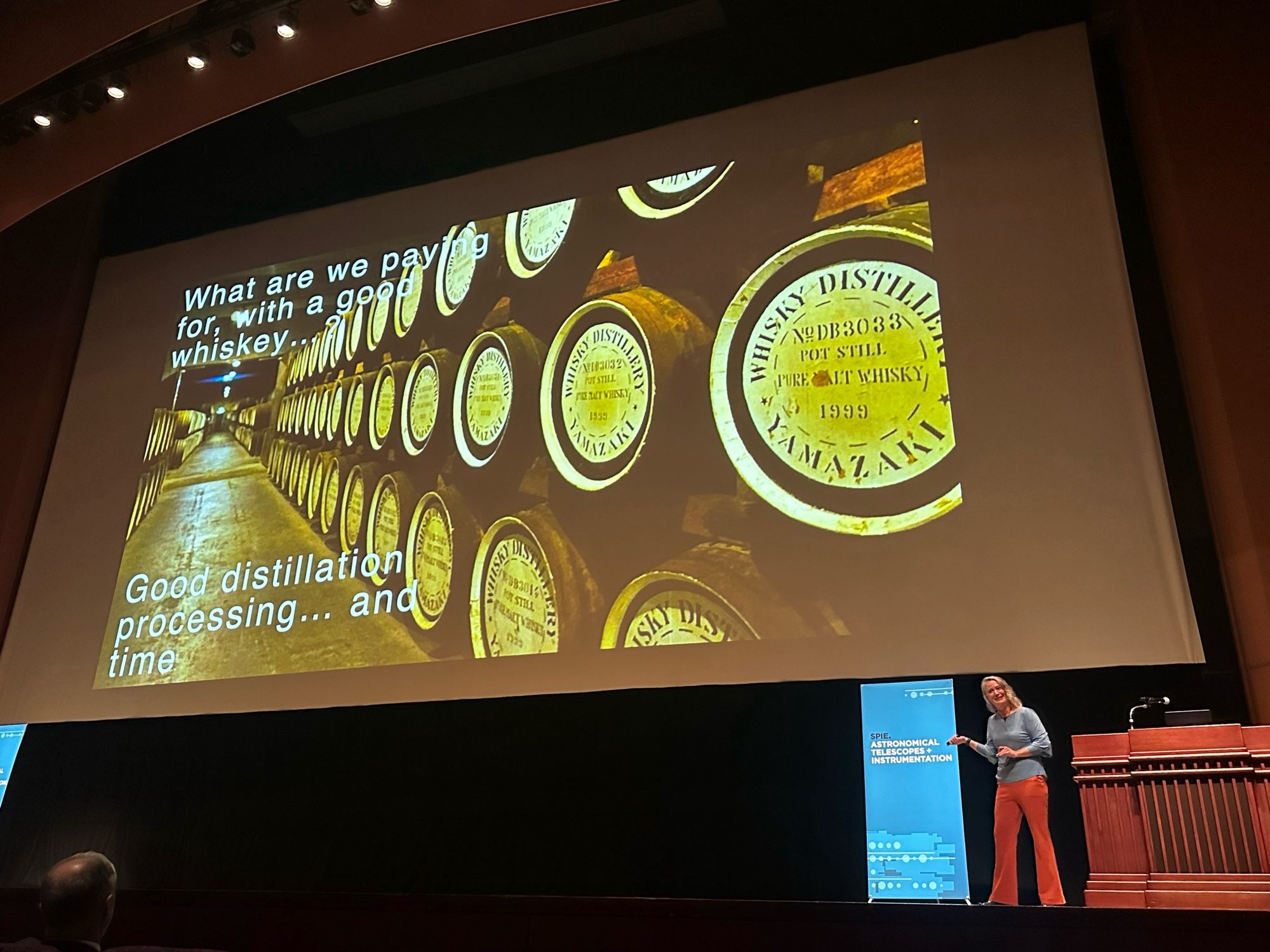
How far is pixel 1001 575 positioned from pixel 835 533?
543 millimetres

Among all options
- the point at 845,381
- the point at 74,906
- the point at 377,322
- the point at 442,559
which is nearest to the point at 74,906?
the point at 74,906

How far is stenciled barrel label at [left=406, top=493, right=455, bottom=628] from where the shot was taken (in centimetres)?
392

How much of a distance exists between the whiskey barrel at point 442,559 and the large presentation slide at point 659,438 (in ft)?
0.04

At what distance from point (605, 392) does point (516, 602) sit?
0.87 metres

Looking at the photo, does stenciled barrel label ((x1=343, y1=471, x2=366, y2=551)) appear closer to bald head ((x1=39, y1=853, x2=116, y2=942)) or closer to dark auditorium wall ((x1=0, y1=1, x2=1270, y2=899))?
dark auditorium wall ((x1=0, y1=1, x2=1270, y2=899))

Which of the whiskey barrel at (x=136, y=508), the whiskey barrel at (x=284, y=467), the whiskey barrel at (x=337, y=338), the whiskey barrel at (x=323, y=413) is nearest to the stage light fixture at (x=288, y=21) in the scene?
the whiskey barrel at (x=337, y=338)

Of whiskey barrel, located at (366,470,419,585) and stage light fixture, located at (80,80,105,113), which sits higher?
stage light fixture, located at (80,80,105,113)

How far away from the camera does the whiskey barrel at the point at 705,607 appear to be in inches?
135

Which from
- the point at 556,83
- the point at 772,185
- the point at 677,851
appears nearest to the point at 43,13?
the point at 556,83

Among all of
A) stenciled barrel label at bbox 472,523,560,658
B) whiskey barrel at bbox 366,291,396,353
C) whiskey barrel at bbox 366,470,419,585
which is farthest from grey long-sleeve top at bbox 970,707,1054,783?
whiskey barrel at bbox 366,291,396,353

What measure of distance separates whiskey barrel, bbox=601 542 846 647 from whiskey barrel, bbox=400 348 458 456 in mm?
1141

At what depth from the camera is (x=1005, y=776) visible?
2.99 meters

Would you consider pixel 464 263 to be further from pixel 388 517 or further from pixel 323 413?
pixel 388 517

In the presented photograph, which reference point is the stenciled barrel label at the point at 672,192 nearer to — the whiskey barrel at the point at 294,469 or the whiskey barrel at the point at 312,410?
the whiskey barrel at the point at 312,410
